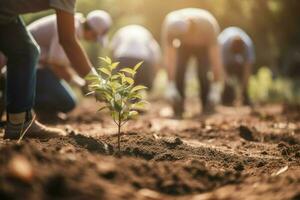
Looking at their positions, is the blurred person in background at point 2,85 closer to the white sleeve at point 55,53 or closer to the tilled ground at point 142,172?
the white sleeve at point 55,53

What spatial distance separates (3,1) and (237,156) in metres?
1.77

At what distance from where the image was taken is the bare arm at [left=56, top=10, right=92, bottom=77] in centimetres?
329

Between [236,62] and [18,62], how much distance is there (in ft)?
21.8

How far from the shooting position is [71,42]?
345 centimetres

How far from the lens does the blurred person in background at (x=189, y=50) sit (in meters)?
7.34

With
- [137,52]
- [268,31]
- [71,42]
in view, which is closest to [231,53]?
[137,52]

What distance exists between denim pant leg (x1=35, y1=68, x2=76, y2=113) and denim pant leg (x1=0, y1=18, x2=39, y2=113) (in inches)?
87.6

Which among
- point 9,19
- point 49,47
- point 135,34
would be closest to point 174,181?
point 9,19

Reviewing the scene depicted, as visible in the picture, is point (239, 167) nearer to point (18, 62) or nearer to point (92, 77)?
point (92, 77)

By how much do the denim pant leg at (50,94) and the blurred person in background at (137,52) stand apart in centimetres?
166

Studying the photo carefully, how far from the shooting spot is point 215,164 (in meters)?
2.93

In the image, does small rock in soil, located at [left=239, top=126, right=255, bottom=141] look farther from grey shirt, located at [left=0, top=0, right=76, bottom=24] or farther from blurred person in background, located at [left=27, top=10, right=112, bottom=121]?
grey shirt, located at [left=0, top=0, right=76, bottom=24]

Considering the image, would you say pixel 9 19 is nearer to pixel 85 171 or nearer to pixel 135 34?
pixel 85 171

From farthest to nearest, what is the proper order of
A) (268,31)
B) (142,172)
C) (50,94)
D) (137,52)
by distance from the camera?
(268,31) < (137,52) < (50,94) < (142,172)
